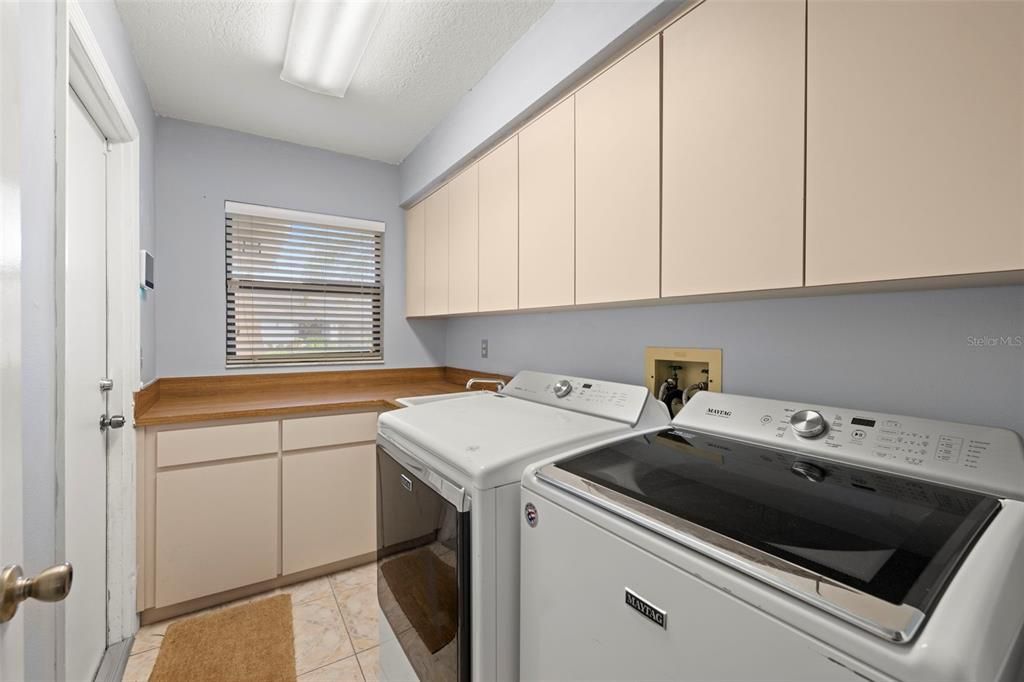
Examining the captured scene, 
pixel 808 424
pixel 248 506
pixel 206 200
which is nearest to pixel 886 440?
pixel 808 424

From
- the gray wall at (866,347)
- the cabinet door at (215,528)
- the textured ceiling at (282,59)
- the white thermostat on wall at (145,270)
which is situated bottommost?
the cabinet door at (215,528)

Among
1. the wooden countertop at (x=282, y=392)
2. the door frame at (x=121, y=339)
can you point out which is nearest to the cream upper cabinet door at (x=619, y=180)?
the wooden countertop at (x=282, y=392)

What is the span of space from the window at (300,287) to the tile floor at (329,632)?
1.34 m

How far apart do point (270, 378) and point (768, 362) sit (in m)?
2.67

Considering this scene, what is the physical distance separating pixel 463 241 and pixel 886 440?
1.91 meters

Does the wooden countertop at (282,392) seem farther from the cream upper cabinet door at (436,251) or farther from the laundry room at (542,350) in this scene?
the cream upper cabinet door at (436,251)

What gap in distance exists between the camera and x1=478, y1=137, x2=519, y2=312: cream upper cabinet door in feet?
6.23

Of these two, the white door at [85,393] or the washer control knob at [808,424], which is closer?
the washer control knob at [808,424]

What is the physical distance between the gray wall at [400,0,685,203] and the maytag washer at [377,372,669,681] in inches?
43.4

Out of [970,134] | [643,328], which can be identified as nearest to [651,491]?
[970,134]

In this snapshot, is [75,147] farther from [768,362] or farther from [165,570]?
[768,362]

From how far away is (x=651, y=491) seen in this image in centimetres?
86

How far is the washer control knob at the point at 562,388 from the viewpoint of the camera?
168 cm
